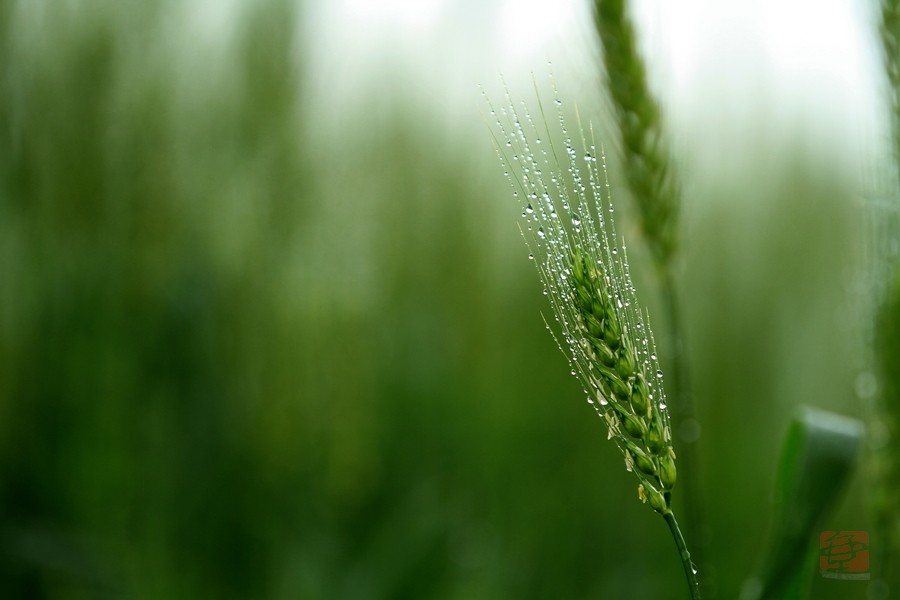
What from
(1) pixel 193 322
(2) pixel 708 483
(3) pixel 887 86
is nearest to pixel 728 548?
(2) pixel 708 483

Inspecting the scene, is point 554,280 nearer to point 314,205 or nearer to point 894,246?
point 894,246

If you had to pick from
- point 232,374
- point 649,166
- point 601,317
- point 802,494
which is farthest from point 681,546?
point 232,374

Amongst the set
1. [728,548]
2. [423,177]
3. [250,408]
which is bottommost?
[728,548]

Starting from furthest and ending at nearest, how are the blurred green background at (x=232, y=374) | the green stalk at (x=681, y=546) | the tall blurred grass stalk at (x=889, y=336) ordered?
the blurred green background at (x=232, y=374)
the tall blurred grass stalk at (x=889, y=336)
the green stalk at (x=681, y=546)

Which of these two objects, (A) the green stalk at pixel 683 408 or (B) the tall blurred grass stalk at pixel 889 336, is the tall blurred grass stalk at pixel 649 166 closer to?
(A) the green stalk at pixel 683 408

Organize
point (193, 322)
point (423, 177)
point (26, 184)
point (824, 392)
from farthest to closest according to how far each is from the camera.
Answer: point (824, 392) → point (423, 177) → point (193, 322) → point (26, 184)

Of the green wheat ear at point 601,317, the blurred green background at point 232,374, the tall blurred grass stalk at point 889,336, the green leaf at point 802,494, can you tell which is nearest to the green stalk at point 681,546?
the green wheat ear at point 601,317
